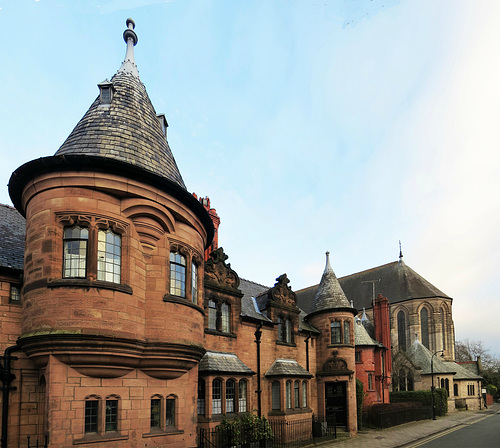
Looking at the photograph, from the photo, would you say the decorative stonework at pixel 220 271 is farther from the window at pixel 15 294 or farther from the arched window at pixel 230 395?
the window at pixel 15 294

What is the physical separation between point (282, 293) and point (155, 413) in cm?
1371

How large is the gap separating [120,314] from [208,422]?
28.4 feet

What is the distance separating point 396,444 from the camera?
2409 cm

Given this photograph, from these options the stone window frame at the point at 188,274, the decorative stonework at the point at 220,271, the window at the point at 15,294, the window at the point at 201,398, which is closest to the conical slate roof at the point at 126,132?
the stone window frame at the point at 188,274

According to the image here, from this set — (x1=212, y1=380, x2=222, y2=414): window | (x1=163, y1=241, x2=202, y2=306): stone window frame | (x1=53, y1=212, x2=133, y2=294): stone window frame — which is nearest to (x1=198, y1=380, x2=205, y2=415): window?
(x1=212, y1=380, x2=222, y2=414): window

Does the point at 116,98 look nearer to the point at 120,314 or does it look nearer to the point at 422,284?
the point at 120,314

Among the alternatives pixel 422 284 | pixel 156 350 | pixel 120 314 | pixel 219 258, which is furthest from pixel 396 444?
pixel 422 284

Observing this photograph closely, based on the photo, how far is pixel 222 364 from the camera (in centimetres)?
1962

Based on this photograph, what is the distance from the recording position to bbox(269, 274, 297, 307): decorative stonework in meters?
25.7

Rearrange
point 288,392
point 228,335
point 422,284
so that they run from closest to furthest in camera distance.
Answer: point 228,335, point 288,392, point 422,284

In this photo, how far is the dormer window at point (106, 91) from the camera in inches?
606

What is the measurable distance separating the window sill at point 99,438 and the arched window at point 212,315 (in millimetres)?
8724

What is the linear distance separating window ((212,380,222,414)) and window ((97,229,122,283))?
8925 millimetres

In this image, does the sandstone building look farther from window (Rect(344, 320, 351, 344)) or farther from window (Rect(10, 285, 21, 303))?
window (Rect(344, 320, 351, 344))
